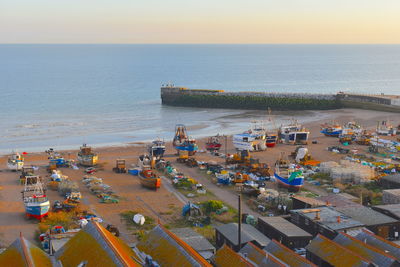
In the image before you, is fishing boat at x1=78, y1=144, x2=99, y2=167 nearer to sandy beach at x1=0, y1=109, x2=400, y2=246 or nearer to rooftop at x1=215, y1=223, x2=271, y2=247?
sandy beach at x1=0, y1=109, x2=400, y2=246

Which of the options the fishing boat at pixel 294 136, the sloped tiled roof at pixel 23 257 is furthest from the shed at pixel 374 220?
the fishing boat at pixel 294 136

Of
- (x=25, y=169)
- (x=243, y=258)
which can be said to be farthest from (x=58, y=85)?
(x=243, y=258)

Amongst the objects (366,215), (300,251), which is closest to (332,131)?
(366,215)

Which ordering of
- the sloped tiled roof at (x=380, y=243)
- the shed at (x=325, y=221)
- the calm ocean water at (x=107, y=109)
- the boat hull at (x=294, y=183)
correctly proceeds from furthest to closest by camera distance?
1. the calm ocean water at (x=107, y=109)
2. the boat hull at (x=294, y=183)
3. the shed at (x=325, y=221)
4. the sloped tiled roof at (x=380, y=243)

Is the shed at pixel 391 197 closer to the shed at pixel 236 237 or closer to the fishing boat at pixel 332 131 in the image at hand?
the shed at pixel 236 237

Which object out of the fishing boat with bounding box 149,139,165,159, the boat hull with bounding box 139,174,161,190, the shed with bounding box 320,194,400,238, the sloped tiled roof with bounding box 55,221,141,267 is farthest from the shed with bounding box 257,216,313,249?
the fishing boat with bounding box 149,139,165,159
